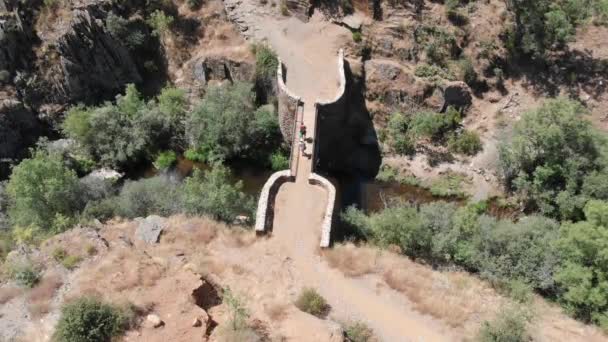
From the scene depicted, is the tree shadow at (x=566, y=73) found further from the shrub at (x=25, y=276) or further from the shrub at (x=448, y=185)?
the shrub at (x=25, y=276)

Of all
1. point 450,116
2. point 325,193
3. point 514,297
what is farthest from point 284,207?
point 450,116

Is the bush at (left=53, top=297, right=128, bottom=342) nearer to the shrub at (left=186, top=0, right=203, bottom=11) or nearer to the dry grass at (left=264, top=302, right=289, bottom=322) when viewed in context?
the dry grass at (left=264, top=302, right=289, bottom=322)

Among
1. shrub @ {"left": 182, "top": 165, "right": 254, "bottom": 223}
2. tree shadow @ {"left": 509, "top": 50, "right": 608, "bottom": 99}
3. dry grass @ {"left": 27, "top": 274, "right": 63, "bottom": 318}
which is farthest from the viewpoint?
tree shadow @ {"left": 509, "top": 50, "right": 608, "bottom": 99}

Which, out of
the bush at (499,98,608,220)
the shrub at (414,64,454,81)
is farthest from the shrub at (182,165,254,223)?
the bush at (499,98,608,220)

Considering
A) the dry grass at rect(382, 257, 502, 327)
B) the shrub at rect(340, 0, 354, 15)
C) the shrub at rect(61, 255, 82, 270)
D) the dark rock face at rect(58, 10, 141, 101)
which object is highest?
the shrub at rect(340, 0, 354, 15)

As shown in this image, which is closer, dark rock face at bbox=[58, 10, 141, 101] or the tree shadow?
the tree shadow

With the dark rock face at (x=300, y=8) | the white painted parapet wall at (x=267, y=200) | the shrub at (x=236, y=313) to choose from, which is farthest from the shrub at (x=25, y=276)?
the dark rock face at (x=300, y=8)

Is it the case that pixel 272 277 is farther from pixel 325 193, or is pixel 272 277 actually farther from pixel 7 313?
pixel 7 313
